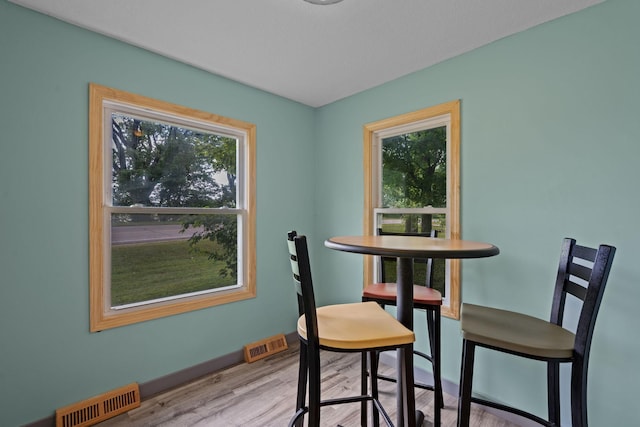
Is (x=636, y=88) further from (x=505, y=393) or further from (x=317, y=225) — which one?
(x=317, y=225)

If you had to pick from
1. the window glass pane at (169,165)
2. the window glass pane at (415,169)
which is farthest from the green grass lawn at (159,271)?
the window glass pane at (415,169)

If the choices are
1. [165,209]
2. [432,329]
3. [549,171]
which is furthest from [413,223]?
[165,209]

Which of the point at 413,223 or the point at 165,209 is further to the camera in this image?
the point at 413,223

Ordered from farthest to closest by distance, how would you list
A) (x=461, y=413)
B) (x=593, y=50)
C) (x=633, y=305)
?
1. (x=593, y=50)
2. (x=633, y=305)
3. (x=461, y=413)

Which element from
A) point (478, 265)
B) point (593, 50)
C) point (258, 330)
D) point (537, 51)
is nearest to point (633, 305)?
point (478, 265)

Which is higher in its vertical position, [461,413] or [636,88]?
[636,88]

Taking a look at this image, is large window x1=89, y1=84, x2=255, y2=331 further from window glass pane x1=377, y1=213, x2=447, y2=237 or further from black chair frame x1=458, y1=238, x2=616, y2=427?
black chair frame x1=458, y1=238, x2=616, y2=427

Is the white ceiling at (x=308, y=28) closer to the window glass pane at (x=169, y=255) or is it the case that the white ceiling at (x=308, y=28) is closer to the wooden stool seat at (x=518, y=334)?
the window glass pane at (x=169, y=255)

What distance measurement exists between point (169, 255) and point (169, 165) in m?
0.72

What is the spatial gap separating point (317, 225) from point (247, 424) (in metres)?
1.92

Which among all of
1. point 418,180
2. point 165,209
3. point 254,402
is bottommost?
point 254,402

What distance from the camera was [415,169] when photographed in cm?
254

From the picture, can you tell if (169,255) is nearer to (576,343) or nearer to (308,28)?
(308,28)

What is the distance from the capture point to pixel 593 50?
1.64 m
